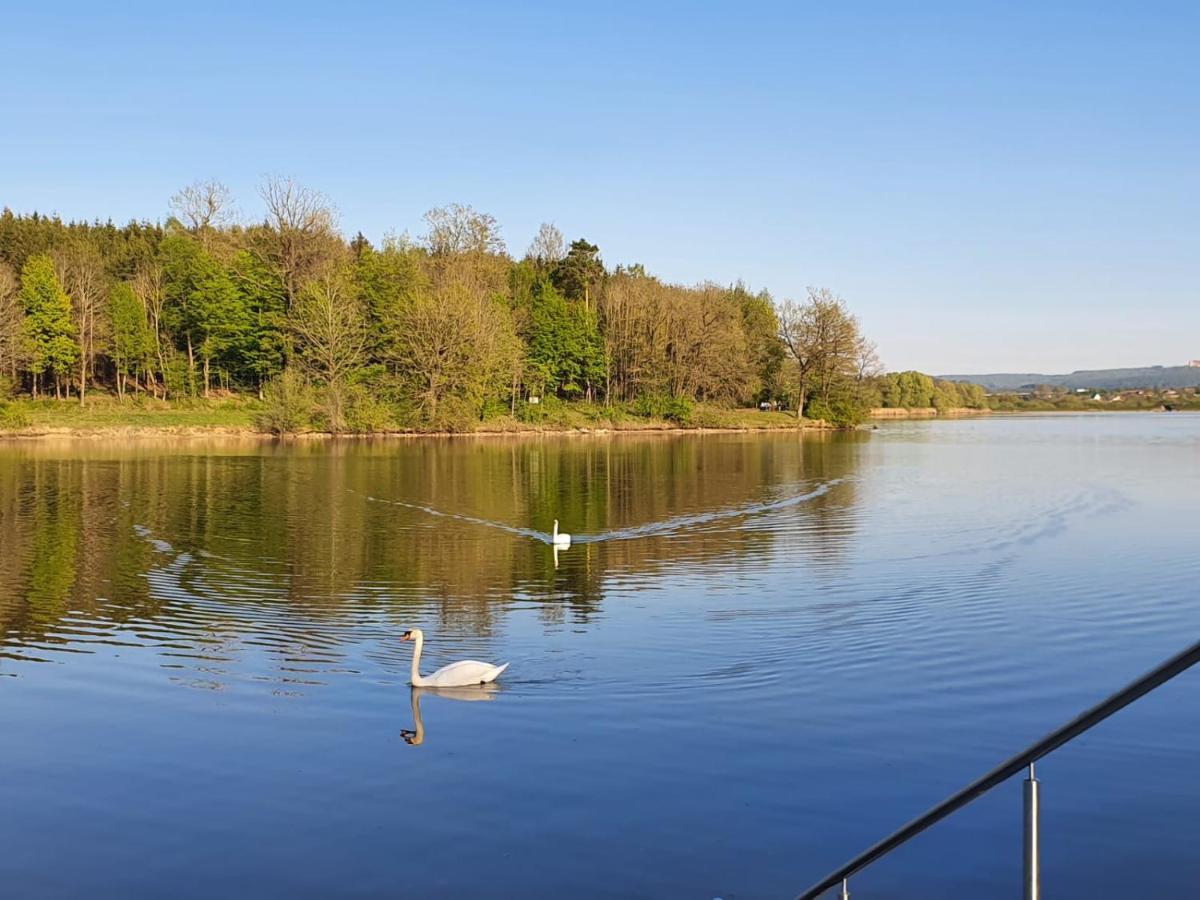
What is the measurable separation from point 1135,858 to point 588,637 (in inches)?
301

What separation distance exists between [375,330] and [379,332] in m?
0.45

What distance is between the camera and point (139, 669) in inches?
480

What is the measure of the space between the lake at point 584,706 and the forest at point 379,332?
1819 inches

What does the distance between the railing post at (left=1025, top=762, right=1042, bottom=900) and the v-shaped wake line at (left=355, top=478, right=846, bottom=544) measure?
66.0 ft

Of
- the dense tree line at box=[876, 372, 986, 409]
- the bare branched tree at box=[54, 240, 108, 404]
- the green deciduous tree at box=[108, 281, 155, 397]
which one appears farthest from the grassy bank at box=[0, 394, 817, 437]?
the dense tree line at box=[876, 372, 986, 409]

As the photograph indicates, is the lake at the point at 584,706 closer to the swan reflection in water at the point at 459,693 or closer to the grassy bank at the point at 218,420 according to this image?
the swan reflection in water at the point at 459,693

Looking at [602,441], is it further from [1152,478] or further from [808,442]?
[1152,478]

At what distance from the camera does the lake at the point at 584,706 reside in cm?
734

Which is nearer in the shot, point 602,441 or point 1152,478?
point 1152,478

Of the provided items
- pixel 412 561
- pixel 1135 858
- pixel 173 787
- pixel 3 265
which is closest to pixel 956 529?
pixel 412 561

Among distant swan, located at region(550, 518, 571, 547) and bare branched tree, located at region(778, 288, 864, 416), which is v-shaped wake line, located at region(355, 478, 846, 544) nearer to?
distant swan, located at region(550, 518, 571, 547)

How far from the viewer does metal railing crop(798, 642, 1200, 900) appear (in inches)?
89.7

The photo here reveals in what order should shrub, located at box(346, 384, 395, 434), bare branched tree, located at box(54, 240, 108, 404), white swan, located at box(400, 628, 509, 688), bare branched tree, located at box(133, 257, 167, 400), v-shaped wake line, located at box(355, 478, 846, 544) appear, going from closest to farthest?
white swan, located at box(400, 628, 509, 688), v-shaped wake line, located at box(355, 478, 846, 544), shrub, located at box(346, 384, 395, 434), bare branched tree, located at box(54, 240, 108, 404), bare branched tree, located at box(133, 257, 167, 400)

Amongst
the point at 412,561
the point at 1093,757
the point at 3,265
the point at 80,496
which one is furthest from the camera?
the point at 3,265
